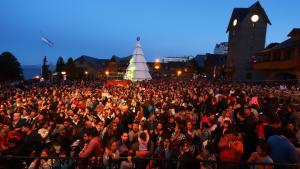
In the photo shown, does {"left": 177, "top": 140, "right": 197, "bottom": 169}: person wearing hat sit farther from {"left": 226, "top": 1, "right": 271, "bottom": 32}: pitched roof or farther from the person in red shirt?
{"left": 226, "top": 1, "right": 271, "bottom": 32}: pitched roof

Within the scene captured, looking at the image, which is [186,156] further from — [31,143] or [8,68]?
[8,68]

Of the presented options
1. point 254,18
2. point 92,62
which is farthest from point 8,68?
point 254,18

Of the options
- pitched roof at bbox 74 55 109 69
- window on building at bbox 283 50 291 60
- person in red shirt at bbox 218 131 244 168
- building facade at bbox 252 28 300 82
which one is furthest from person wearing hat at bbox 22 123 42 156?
pitched roof at bbox 74 55 109 69

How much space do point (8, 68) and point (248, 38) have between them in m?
47.2

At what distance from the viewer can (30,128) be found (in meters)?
9.95

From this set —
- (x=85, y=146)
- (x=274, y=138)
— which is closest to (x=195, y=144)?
(x=274, y=138)

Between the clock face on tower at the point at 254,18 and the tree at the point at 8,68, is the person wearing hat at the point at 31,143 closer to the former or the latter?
the clock face on tower at the point at 254,18

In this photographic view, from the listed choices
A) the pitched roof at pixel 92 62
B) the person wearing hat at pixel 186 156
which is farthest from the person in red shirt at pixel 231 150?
the pitched roof at pixel 92 62

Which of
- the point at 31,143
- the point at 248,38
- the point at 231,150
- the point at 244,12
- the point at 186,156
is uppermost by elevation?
the point at 244,12

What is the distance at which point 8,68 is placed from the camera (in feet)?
202

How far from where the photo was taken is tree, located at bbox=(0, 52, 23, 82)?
60.8 m

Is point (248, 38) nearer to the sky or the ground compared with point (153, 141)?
nearer to the sky

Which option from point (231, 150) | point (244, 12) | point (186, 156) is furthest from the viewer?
point (244, 12)

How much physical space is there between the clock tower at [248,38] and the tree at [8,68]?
44.3 meters
